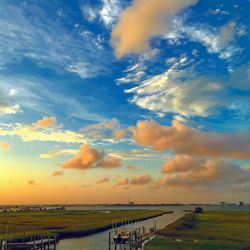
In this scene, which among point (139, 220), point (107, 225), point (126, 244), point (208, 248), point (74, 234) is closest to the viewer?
point (208, 248)

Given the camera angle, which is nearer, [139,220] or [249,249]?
[249,249]

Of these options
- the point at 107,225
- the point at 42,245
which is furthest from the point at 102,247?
the point at 107,225

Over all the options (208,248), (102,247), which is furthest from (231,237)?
(102,247)

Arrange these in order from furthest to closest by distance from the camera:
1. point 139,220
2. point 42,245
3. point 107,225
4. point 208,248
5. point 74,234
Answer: point 139,220 → point 107,225 → point 74,234 → point 42,245 → point 208,248

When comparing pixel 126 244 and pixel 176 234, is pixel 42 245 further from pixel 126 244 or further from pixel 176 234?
pixel 176 234

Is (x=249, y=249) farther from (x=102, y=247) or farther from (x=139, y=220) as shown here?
(x=139, y=220)

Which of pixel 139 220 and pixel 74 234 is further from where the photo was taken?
pixel 139 220

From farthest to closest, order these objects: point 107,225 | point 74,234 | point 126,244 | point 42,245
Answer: point 107,225
point 74,234
point 126,244
point 42,245

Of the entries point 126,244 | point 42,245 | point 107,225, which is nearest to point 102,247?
point 126,244

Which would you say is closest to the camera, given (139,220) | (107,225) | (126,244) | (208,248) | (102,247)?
(208,248)
